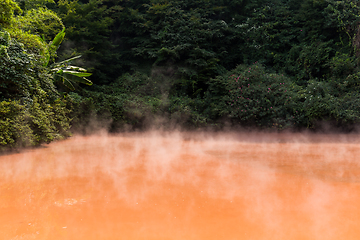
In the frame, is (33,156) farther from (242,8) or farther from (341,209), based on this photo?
(242,8)

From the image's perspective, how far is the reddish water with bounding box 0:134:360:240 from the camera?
2.72 metres

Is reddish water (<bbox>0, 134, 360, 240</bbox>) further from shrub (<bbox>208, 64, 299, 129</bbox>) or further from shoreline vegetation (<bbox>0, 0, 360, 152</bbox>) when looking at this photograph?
shrub (<bbox>208, 64, 299, 129</bbox>)

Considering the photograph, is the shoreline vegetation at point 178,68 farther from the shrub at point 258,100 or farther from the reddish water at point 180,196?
the reddish water at point 180,196

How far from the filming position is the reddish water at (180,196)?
8.93 ft

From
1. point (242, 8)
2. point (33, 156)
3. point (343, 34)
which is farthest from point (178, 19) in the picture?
point (33, 156)

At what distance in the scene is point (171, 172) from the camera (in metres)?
4.95

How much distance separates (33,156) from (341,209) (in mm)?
6383

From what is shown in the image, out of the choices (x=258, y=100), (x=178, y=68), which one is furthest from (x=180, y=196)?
(x=178, y=68)

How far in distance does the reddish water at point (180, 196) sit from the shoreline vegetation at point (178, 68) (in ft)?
7.17

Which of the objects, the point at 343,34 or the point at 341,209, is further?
the point at 343,34

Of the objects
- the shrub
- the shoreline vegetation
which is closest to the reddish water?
the shoreline vegetation

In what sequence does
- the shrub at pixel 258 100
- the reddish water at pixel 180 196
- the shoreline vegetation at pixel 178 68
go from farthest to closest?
the shrub at pixel 258 100 < the shoreline vegetation at pixel 178 68 < the reddish water at pixel 180 196

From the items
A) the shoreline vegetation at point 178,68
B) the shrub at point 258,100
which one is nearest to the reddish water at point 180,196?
the shoreline vegetation at point 178,68

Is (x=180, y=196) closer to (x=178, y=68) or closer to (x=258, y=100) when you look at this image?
(x=258, y=100)
